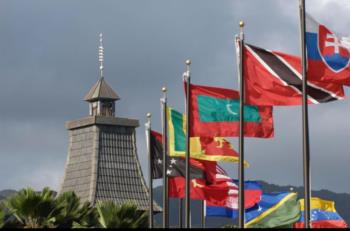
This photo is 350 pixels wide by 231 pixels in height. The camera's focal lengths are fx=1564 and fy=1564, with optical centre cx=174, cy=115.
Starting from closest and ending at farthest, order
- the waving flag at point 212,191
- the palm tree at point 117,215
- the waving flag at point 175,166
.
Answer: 1. the palm tree at point 117,215
2. the waving flag at point 175,166
3. the waving flag at point 212,191

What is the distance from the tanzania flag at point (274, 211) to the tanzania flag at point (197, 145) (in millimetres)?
10071

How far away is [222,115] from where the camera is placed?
67312 millimetres

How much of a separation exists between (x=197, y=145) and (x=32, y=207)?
30.0 feet

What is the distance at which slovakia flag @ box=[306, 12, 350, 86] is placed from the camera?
2319 inches

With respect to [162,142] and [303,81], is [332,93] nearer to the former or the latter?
[303,81]

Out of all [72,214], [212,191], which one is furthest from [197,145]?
[72,214]

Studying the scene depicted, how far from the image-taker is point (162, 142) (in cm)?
7956

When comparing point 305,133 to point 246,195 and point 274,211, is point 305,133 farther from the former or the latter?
point 274,211

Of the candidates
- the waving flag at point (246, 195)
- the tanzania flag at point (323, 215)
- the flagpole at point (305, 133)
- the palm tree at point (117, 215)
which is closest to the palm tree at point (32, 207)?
the palm tree at point (117, 215)

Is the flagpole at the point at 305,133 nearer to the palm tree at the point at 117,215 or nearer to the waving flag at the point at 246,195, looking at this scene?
the palm tree at the point at 117,215

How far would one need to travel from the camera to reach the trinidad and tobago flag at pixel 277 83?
2352 inches

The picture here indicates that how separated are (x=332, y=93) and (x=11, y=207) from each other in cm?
1828

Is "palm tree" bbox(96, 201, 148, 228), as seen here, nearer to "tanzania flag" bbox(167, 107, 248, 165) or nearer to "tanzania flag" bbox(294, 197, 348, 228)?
"tanzania flag" bbox(167, 107, 248, 165)

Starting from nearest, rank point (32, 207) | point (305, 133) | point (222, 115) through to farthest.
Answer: point (305, 133), point (222, 115), point (32, 207)
